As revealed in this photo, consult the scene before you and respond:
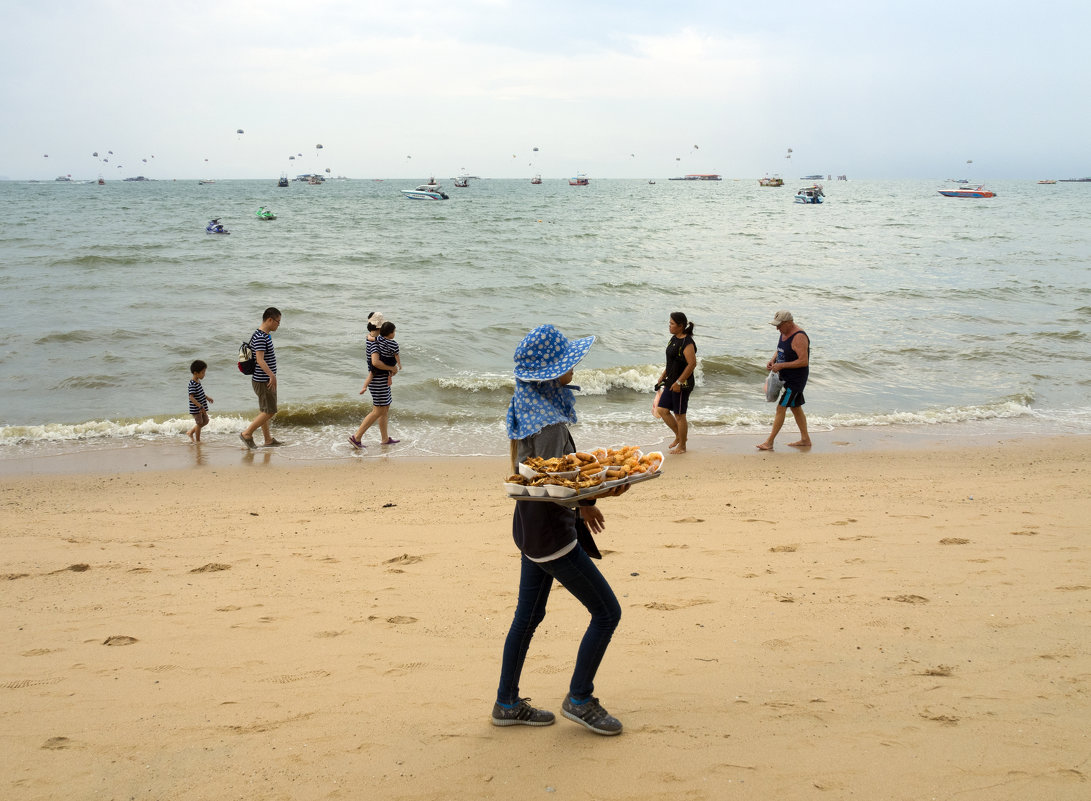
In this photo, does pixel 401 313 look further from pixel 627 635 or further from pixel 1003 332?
pixel 627 635

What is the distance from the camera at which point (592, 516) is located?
3160mm

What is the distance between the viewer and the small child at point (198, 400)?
9.68 m

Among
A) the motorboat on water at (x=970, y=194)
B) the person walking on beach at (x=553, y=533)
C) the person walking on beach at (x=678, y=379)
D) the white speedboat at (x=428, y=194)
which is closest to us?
the person walking on beach at (x=553, y=533)

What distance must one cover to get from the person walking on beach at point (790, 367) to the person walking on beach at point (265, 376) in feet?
20.3

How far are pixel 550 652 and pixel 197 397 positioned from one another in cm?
733

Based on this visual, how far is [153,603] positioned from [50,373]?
10197 millimetres

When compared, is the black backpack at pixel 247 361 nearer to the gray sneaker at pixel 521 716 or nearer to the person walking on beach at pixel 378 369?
the person walking on beach at pixel 378 369

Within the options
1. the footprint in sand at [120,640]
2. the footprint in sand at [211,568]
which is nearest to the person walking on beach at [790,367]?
the footprint in sand at [211,568]

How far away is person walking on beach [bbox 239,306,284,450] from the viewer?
9.45 metres

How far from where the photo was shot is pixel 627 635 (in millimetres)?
4352

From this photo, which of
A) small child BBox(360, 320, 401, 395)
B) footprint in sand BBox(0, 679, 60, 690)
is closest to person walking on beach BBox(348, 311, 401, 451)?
small child BBox(360, 320, 401, 395)

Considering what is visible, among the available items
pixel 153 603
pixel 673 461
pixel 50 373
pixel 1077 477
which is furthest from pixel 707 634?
pixel 50 373

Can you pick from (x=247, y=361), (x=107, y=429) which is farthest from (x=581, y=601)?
(x=107, y=429)

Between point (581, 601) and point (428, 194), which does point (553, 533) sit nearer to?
point (581, 601)
